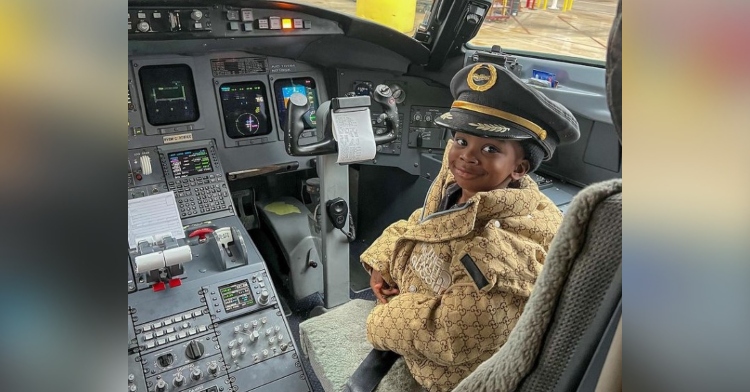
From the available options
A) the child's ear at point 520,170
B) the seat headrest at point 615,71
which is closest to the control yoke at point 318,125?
the child's ear at point 520,170

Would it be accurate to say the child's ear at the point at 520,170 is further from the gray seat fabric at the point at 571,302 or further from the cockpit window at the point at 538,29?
the cockpit window at the point at 538,29

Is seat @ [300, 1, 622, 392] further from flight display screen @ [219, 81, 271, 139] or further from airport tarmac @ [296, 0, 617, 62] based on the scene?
flight display screen @ [219, 81, 271, 139]

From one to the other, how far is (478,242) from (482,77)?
404 millimetres

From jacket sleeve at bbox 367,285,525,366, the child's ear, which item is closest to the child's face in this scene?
the child's ear

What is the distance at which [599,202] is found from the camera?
0.41 meters

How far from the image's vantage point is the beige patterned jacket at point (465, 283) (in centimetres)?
102

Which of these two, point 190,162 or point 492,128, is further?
point 190,162

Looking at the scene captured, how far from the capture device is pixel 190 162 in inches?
87.7

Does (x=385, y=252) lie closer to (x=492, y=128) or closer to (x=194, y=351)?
(x=492, y=128)

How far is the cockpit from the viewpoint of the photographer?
1.70 meters

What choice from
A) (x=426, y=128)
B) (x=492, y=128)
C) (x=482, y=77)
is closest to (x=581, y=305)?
(x=492, y=128)

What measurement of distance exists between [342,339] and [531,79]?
172 centimetres
